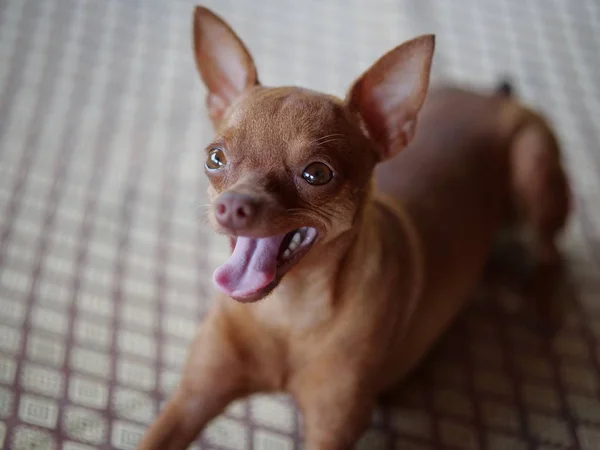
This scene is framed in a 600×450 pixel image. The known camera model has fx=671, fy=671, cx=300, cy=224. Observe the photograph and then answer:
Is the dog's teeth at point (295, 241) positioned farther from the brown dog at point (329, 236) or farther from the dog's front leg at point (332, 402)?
the dog's front leg at point (332, 402)

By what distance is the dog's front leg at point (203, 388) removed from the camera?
1440 millimetres

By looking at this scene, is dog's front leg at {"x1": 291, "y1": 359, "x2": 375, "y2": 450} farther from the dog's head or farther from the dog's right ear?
the dog's right ear

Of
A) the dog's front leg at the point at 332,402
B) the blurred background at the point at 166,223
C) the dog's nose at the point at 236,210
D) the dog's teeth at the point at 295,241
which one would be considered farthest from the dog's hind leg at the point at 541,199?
the dog's nose at the point at 236,210

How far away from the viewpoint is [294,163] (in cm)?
121

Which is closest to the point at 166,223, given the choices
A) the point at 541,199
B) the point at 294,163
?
the point at 294,163

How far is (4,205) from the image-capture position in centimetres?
210

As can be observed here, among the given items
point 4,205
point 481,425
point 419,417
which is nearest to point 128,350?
point 4,205

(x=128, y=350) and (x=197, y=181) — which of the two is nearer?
(x=128, y=350)

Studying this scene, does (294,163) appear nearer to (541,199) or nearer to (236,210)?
(236,210)

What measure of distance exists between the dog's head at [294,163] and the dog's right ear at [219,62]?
0.05 m

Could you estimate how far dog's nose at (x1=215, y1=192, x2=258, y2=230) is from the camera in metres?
1.11

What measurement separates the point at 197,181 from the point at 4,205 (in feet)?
2.02

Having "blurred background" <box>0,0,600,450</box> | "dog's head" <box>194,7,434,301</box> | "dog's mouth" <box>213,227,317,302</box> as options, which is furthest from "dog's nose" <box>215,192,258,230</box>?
"blurred background" <box>0,0,600,450</box>

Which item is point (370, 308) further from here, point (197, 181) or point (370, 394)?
point (197, 181)
